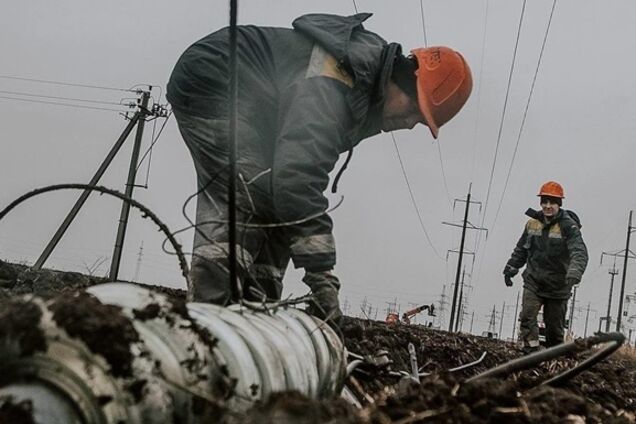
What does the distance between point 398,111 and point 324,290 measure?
42.4 inches

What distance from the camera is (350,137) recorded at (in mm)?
3854

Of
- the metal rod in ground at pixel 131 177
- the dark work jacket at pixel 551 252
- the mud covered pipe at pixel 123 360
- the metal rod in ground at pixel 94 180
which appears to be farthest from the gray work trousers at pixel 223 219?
the metal rod in ground at pixel 131 177

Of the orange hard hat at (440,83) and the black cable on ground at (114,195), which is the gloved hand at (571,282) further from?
the black cable on ground at (114,195)

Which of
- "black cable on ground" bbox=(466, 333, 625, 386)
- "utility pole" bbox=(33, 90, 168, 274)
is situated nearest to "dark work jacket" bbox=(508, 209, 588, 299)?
"black cable on ground" bbox=(466, 333, 625, 386)

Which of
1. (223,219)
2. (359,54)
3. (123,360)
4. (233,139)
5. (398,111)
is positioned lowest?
(123,360)

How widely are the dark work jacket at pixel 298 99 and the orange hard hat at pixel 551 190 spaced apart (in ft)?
18.7

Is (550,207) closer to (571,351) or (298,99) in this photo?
(298,99)

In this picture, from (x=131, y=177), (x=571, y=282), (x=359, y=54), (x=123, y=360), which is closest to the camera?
(x=123, y=360)

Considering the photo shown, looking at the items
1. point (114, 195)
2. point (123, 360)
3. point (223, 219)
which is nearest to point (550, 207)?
point (223, 219)

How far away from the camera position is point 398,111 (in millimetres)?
3996

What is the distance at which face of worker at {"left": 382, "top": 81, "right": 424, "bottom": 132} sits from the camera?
3.96 meters

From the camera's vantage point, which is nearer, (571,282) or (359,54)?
(359,54)

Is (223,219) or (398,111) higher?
(398,111)

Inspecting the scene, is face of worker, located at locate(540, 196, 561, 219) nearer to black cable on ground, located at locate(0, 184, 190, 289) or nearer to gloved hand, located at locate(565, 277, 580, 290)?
gloved hand, located at locate(565, 277, 580, 290)
